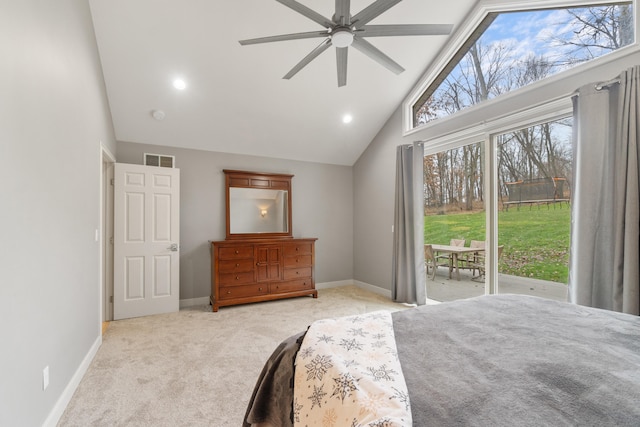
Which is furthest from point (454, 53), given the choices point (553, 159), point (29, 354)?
point (29, 354)

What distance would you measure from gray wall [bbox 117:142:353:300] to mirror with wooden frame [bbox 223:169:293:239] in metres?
0.14

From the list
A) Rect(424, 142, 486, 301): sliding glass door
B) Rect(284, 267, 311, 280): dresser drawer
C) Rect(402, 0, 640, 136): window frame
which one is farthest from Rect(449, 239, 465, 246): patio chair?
Rect(284, 267, 311, 280): dresser drawer

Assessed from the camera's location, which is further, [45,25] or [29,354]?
[45,25]

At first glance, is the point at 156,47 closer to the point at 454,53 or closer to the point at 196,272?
the point at 196,272

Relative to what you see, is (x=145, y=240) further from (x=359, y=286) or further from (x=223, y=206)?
(x=359, y=286)

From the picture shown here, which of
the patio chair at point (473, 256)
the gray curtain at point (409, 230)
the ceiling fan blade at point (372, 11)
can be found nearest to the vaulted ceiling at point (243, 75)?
the gray curtain at point (409, 230)

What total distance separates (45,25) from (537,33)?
415cm

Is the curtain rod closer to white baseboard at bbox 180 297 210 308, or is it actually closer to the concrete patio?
the concrete patio

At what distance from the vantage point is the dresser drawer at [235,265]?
3.98 metres

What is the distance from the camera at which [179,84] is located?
3453 millimetres

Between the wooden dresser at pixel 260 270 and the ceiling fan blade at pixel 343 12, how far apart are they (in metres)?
3.02

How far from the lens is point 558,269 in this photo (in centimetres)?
279

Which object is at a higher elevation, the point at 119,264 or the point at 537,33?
the point at 537,33

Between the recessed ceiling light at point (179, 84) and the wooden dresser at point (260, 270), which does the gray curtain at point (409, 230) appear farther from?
the recessed ceiling light at point (179, 84)
